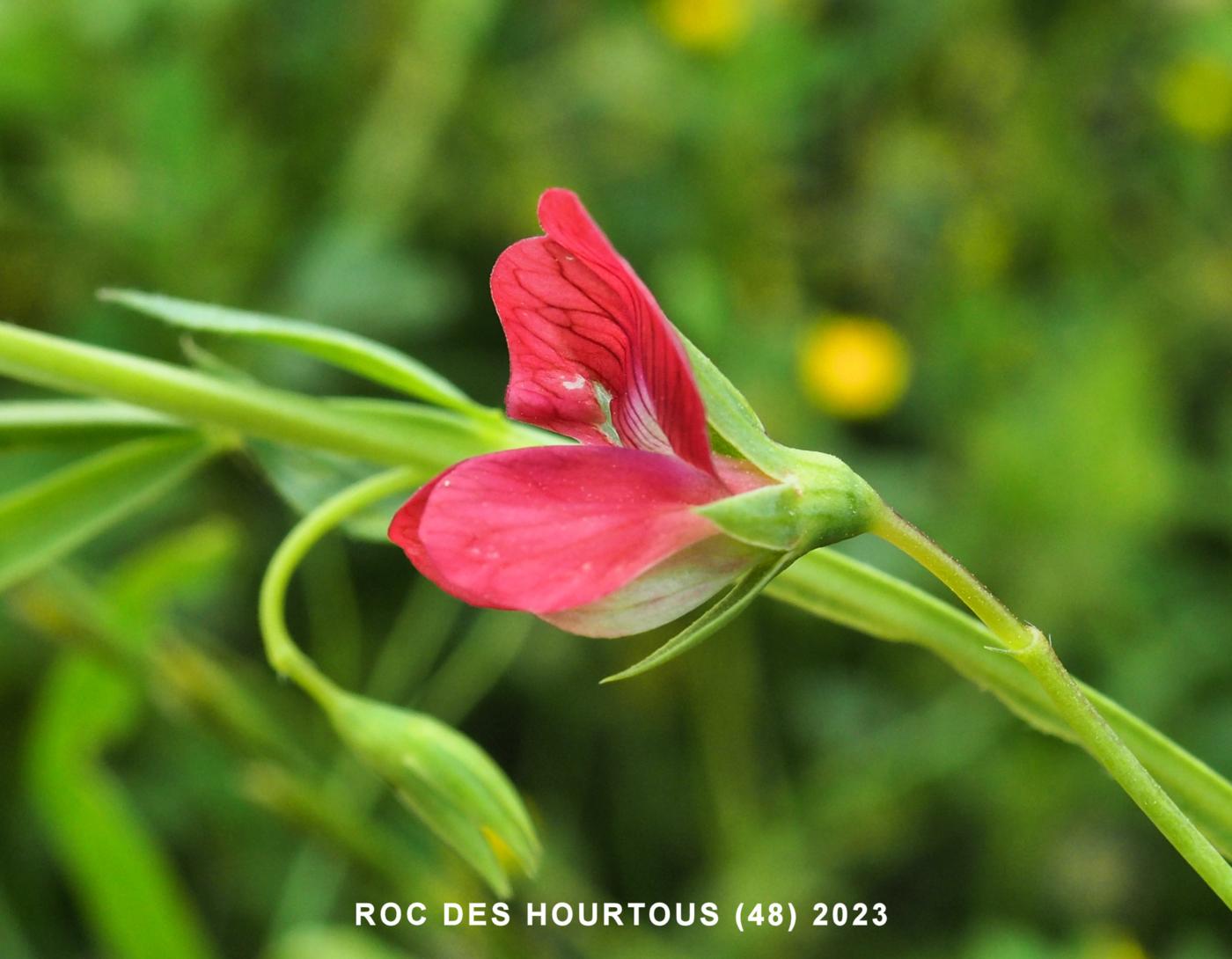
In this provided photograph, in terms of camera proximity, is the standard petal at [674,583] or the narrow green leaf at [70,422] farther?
the narrow green leaf at [70,422]

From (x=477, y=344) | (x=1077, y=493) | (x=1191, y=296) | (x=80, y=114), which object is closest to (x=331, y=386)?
(x=477, y=344)

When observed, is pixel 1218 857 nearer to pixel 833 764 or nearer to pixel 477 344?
pixel 833 764

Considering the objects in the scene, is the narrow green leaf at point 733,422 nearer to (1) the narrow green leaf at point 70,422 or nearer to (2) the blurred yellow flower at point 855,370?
(1) the narrow green leaf at point 70,422

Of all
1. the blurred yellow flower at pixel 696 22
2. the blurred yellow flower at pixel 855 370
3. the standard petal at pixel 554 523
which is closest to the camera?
the standard petal at pixel 554 523

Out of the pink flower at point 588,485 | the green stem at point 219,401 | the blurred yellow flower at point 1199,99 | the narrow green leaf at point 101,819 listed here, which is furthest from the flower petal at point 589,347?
the blurred yellow flower at point 1199,99

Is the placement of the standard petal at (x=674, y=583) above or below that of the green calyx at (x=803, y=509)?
below

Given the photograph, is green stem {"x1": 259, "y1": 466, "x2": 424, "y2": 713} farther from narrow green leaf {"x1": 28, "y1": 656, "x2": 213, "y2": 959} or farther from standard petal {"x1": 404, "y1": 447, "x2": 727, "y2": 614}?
narrow green leaf {"x1": 28, "y1": 656, "x2": 213, "y2": 959}
